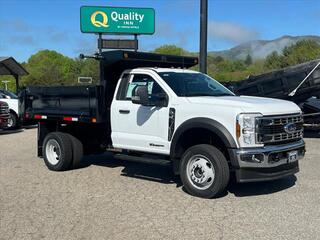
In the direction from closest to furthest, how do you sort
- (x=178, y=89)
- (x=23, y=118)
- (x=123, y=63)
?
1. (x=178, y=89)
2. (x=123, y=63)
3. (x=23, y=118)

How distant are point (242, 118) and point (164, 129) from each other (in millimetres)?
1557

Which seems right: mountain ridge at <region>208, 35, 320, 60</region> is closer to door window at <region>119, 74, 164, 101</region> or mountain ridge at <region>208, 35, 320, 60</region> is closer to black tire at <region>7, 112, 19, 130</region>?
black tire at <region>7, 112, 19, 130</region>

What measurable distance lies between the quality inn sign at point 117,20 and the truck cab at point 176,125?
16.8 meters

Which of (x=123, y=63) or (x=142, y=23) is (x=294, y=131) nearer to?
(x=123, y=63)

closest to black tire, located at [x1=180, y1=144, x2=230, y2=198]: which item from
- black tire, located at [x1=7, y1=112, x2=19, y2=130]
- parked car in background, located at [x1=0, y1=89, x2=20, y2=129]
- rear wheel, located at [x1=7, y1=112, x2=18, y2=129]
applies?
parked car in background, located at [x1=0, y1=89, x2=20, y2=129]

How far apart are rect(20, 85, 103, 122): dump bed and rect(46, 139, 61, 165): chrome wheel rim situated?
0.52 m

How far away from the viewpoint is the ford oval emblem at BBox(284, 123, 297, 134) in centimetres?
775

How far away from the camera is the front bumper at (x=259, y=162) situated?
7285mm

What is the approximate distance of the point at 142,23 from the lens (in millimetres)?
27578

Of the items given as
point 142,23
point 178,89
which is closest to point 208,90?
point 178,89

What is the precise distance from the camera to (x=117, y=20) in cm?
2742

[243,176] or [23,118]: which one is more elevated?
[23,118]

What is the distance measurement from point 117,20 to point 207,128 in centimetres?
2080

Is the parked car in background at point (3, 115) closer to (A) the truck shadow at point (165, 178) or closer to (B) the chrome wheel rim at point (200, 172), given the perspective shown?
(A) the truck shadow at point (165, 178)
